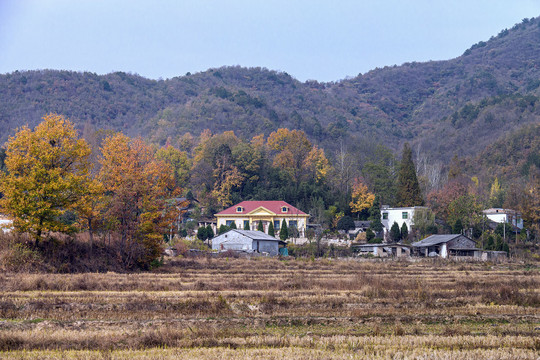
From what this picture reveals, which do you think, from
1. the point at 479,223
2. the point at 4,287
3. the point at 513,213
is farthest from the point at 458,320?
the point at 513,213

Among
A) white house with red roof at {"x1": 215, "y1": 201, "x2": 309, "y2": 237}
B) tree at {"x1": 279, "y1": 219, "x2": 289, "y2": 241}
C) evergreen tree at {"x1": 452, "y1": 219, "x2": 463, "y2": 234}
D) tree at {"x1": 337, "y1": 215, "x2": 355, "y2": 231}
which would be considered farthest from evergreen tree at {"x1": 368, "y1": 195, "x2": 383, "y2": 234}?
tree at {"x1": 279, "y1": 219, "x2": 289, "y2": 241}

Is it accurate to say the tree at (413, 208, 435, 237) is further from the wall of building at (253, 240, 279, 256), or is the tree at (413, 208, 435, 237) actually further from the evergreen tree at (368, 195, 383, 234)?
the wall of building at (253, 240, 279, 256)

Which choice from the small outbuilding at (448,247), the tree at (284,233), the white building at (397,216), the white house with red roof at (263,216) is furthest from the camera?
the white house with red roof at (263,216)

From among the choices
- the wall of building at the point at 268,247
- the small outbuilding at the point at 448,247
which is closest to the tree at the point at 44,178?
the wall of building at the point at 268,247

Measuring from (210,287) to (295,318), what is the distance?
27.3 ft

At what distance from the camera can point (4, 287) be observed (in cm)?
2327

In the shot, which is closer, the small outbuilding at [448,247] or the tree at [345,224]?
the small outbuilding at [448,247]

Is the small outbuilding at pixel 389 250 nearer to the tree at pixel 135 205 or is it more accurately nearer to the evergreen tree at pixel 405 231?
the evergreen tree at pixel 405 231

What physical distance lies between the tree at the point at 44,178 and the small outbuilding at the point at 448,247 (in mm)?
39656

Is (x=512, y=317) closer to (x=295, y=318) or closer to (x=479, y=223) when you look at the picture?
(x=295, y=318)

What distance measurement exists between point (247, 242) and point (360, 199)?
28.2m

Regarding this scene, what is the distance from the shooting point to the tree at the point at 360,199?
283ft

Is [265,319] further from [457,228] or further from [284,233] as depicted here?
[457,228]

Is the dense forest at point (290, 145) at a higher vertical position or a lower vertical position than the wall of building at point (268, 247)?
higher
